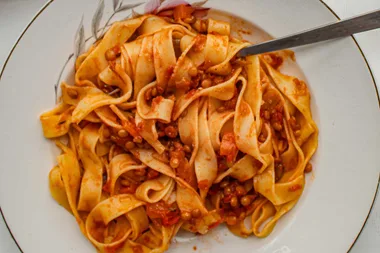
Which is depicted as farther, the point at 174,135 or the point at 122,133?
the point at 174,135

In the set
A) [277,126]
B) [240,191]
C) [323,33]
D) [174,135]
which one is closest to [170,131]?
[174,135]

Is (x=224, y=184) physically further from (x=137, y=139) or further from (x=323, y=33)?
(x=323, y=33)

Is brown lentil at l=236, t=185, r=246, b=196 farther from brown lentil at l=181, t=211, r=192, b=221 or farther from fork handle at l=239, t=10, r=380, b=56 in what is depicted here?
fork handle at l=239, t=10, r=380, b=56

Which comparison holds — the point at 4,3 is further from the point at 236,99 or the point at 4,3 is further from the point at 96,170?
the point at 236,99

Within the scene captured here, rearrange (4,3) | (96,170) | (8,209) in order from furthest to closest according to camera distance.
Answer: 1. (4,3)
2. (96,170)
3. (8,209)

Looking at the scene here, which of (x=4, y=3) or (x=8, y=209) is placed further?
(x=4, y=3)

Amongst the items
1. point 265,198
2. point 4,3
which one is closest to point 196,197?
point 265,198

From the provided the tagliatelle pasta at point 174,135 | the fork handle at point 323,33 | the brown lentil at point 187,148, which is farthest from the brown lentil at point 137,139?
the fork handle at point 323,33
